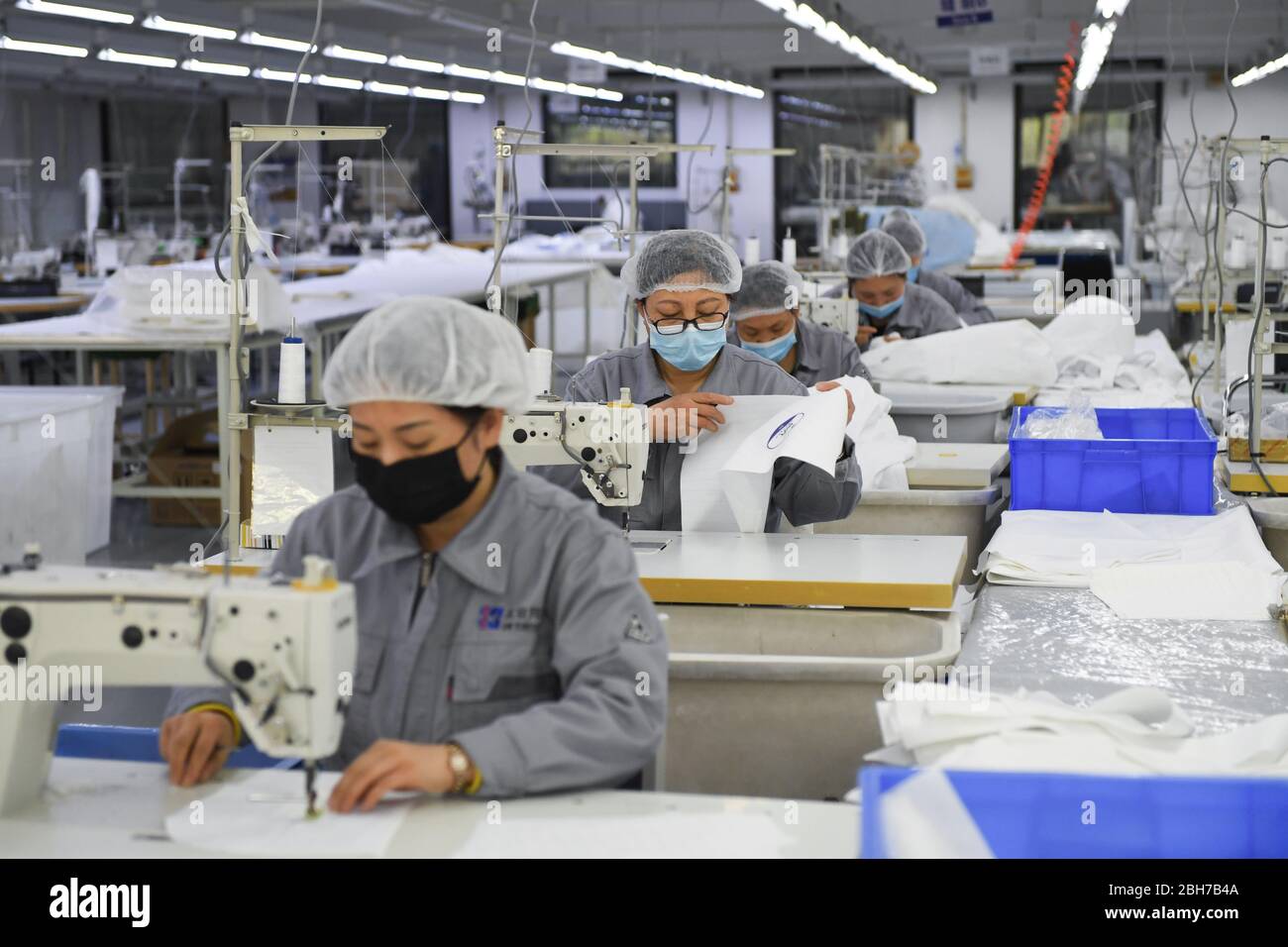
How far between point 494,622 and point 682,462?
4.66ft

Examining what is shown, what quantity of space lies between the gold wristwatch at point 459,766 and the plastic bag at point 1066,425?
7.31 ft

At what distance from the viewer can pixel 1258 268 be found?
361 centimetres

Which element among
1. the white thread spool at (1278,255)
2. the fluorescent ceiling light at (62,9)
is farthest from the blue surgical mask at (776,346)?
the fluorescent ceiling light at (62,9)

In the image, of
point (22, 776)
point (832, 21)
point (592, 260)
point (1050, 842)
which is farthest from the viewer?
point (592, 260)

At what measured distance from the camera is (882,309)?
5.75 meters

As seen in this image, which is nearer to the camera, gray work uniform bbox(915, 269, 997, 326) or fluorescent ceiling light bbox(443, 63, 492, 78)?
gray work uniform bbox(915, 269, 997, 326)

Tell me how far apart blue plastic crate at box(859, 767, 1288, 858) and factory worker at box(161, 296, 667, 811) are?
345mm

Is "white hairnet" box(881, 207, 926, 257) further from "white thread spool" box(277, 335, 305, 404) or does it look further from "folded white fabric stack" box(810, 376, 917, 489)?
"white thread spool" box(277, 335, 305, 404)

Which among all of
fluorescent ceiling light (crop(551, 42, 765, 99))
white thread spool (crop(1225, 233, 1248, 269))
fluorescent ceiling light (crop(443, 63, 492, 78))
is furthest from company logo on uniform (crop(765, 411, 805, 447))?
fluorescent ceiling light (crop(443, 63, 492, 78))

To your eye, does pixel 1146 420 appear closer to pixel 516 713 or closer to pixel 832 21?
pixel 516 713

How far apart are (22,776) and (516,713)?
537 mm

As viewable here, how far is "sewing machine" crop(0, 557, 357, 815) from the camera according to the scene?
1.48 meters
